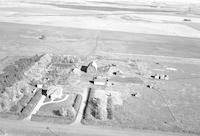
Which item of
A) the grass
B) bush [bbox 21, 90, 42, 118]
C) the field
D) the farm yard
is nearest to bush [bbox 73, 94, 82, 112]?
the farm yard

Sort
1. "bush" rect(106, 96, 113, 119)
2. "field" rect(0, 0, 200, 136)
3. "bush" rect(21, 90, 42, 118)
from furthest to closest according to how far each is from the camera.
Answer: "bush" rect(106, 96, 113, 119), "field" rect(0, 0, 200, 136), "bush" rect(21, 90, 42, 118)

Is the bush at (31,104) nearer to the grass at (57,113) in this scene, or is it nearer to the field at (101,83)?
the field at (101,83)

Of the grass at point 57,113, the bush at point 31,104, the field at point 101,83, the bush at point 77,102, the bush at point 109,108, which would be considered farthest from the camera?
the bush at point 77,102

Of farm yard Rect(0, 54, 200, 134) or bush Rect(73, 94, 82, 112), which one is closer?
farm yard Rect(0, 54, 200, 134)

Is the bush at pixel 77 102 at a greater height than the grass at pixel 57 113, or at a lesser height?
lesser

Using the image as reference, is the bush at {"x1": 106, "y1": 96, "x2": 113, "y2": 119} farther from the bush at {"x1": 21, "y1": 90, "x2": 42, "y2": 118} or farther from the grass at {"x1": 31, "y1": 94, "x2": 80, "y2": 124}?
the bush at {"x1": 21, "y1": 90, "x2": 42, "y2": 118}

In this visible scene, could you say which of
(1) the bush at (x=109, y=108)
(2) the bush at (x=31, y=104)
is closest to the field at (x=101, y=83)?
(2) the bush at (x=31, y=104)

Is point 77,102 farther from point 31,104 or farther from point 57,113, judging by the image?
point 31,104

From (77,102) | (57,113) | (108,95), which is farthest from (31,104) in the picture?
(108,95)

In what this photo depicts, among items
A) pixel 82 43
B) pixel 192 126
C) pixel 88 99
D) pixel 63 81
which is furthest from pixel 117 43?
pixel 192 126

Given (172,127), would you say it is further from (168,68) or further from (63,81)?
(168,68)

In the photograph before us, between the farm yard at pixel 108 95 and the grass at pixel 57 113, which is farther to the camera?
the farm yard at pixel 108 95
